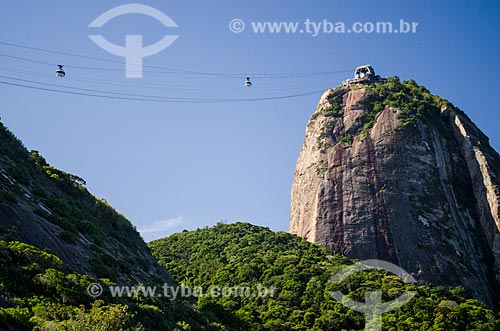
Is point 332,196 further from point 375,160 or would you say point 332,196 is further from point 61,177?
point 61,177

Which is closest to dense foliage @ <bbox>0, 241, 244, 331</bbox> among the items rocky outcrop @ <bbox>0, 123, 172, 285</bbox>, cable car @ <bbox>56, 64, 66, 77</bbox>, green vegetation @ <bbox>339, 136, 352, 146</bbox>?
rocky outcrop @ <bbox>0, 123, 172, 285</bbox>

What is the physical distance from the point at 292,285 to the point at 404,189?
17787 millimetres

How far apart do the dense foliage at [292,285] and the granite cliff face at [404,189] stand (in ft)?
12.7

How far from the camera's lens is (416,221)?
53969 millimetres

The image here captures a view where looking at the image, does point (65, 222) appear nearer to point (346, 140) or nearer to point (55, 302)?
point (55, 302)

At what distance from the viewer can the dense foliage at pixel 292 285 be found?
3997cm

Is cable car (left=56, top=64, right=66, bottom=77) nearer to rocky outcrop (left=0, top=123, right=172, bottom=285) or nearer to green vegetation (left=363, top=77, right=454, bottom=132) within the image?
rocky outcrop (left=0, top=123, right=172, bottom=285)

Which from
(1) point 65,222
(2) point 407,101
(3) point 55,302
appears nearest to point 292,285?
(1) point 65,222

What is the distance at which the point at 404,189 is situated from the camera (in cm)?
5622

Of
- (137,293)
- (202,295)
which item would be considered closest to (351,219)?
(202,295)

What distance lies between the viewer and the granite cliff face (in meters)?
52.7

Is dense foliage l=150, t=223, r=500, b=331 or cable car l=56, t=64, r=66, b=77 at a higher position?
cable car l=56, t=64, r=66, b=77

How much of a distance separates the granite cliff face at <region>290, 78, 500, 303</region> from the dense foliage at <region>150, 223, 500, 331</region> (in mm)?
3873

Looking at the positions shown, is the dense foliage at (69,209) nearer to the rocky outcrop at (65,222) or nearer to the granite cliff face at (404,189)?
the rocky outcrop at (65,222)
